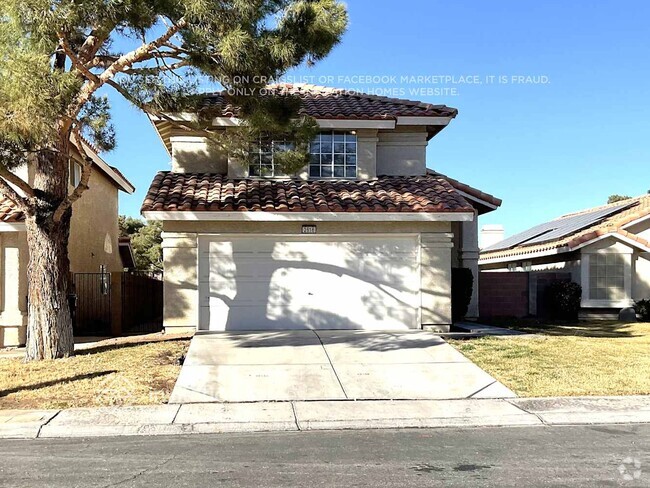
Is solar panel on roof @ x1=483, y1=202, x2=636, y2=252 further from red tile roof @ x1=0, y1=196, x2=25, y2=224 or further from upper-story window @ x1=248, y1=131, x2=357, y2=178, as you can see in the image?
red tile roof @ x1=0, y1=196, x2=25, y2=224

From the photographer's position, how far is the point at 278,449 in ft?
22.0

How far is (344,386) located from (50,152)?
22.3 feet

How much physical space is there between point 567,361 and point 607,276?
9.38 m

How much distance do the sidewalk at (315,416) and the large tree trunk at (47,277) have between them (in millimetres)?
3286

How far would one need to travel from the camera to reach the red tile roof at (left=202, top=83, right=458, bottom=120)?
612 inches

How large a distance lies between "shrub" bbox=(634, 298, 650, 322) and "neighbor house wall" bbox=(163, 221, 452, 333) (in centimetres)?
815

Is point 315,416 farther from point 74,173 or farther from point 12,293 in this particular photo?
point 74,173

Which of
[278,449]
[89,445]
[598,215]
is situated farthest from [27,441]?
[598,215]

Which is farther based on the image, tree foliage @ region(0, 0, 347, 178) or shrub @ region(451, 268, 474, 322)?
shrub @ region(451, 268, 474, 322)

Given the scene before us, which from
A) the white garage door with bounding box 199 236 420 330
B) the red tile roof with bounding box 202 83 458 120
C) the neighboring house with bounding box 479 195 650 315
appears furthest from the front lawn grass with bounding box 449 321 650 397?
the red tile roof with bounding box 202 83 458 120

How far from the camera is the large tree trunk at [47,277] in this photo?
442 inches

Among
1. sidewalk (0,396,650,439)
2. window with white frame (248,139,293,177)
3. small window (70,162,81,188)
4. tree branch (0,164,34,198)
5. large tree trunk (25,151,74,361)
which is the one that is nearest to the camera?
sidewalk (0,396,650,439)

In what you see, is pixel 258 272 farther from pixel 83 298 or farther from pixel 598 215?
pixel 598 215

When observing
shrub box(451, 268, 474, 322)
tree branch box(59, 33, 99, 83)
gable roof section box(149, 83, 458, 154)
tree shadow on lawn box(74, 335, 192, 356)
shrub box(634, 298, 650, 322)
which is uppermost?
gable roof section box(149, 83, 458, 154)
